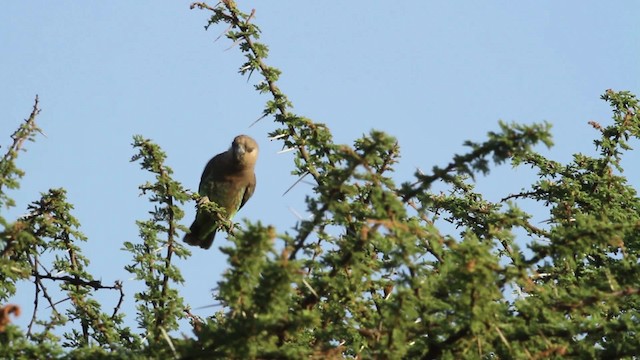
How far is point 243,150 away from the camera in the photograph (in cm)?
1054

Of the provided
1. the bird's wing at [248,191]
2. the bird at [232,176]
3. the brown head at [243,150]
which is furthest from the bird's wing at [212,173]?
the bird's wing at [248,191]

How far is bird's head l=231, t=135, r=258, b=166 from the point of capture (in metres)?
10.5

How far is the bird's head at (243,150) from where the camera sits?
413 inches

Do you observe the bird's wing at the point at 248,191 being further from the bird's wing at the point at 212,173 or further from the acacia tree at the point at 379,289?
the acacia tree at the point at 379,289

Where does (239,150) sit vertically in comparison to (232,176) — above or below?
above

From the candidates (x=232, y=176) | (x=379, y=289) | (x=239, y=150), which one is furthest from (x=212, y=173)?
(x=379, y=289)

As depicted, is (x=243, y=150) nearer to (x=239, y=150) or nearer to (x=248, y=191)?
(x=239, y=150)

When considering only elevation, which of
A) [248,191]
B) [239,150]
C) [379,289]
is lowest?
[379,289]

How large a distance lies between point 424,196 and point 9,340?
5.95 feet

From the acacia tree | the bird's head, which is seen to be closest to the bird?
the bird's head

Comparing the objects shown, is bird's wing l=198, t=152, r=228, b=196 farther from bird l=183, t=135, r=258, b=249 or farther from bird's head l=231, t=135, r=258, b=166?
bird's head l=231, t=135, r=258, b=166

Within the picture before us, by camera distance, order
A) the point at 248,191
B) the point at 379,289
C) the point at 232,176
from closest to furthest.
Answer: the point at 379,289, the point at 232,176, the point at 248,191

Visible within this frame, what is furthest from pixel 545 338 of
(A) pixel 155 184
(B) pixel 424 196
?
(A) pixel 155 184

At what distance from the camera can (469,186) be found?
304 inches
